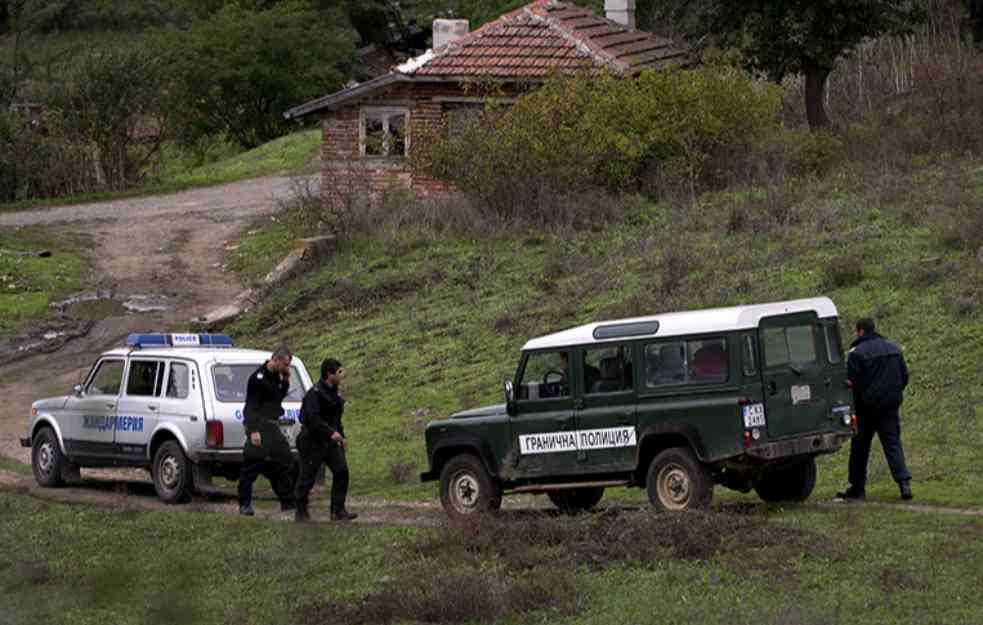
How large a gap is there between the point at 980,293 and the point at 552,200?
1186 cm

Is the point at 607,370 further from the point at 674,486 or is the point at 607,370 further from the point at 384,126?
the point at 384,126

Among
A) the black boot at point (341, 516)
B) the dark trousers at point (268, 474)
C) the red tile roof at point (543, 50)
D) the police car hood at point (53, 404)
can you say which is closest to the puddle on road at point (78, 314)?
the red tile roof at point (543, 50)

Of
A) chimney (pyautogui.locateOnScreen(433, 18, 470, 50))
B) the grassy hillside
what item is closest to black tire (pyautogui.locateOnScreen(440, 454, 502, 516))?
the grassy hillside

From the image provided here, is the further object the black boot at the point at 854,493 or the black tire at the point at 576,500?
the black tire at the point at 576,500

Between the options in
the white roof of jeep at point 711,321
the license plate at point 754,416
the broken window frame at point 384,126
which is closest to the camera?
the license plate at point 754,416

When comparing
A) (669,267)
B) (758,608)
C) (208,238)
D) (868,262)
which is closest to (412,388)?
(669,267)

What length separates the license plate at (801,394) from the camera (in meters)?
13.6

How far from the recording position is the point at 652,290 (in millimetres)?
25484

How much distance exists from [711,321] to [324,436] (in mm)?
3631

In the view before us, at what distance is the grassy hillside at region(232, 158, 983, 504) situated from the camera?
64.4ft

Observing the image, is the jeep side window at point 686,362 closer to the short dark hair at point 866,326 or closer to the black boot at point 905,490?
the short dark hair at point 866,326

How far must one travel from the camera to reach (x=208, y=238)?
135ft

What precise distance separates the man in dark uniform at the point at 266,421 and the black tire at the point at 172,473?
1.42 m

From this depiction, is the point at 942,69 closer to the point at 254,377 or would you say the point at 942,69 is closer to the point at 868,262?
the point at 868,262
